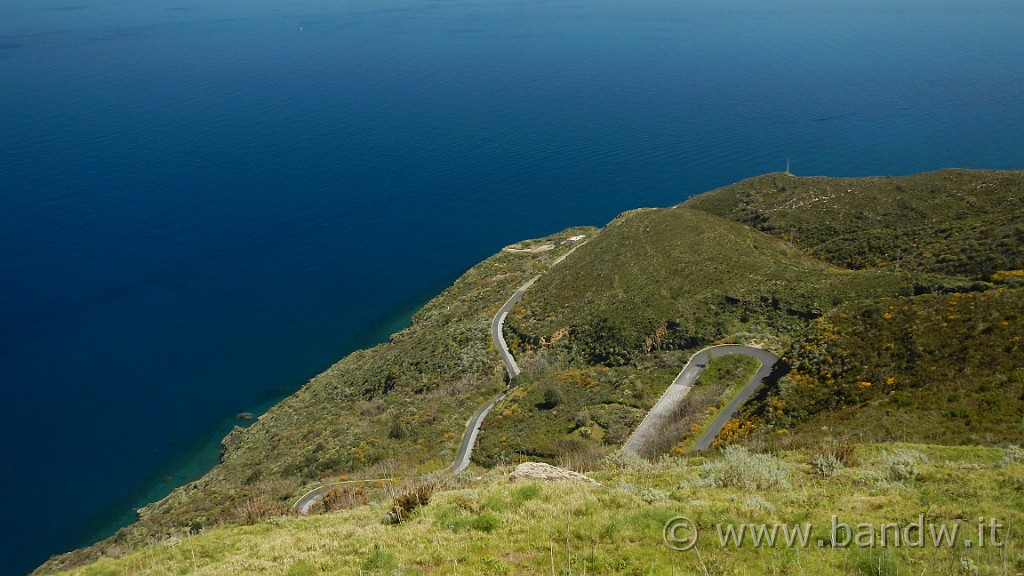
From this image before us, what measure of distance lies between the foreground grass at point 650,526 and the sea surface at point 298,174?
33.9 meters

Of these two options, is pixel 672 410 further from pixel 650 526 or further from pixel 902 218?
pixel 902 218

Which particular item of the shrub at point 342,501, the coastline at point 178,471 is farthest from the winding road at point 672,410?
the coastline at point 178,471

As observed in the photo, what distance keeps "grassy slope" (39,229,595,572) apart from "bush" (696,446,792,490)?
39.3 feet

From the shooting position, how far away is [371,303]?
6788 centimetres

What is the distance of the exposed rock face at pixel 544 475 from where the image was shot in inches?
590

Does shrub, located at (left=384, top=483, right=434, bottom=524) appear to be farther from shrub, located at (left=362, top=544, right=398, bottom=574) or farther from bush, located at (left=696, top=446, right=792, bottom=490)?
bush, located at (left=696, top=446, right=792, bottom=490)

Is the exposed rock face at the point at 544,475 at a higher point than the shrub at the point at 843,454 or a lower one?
lower

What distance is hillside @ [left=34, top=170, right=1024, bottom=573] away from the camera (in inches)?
747

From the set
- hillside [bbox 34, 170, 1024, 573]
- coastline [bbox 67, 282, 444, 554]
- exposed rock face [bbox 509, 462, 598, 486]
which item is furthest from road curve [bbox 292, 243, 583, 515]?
coastline [bbox 67, 282, 444, 554]

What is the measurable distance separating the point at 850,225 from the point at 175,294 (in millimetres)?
67681

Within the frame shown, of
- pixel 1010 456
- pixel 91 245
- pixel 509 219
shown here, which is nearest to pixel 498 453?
pixel 1010 456

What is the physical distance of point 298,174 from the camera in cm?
10044

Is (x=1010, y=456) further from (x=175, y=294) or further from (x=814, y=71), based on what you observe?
(x=814, y=71)

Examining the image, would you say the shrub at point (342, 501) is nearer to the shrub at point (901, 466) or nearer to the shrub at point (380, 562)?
the shrub at point (380, 562)
